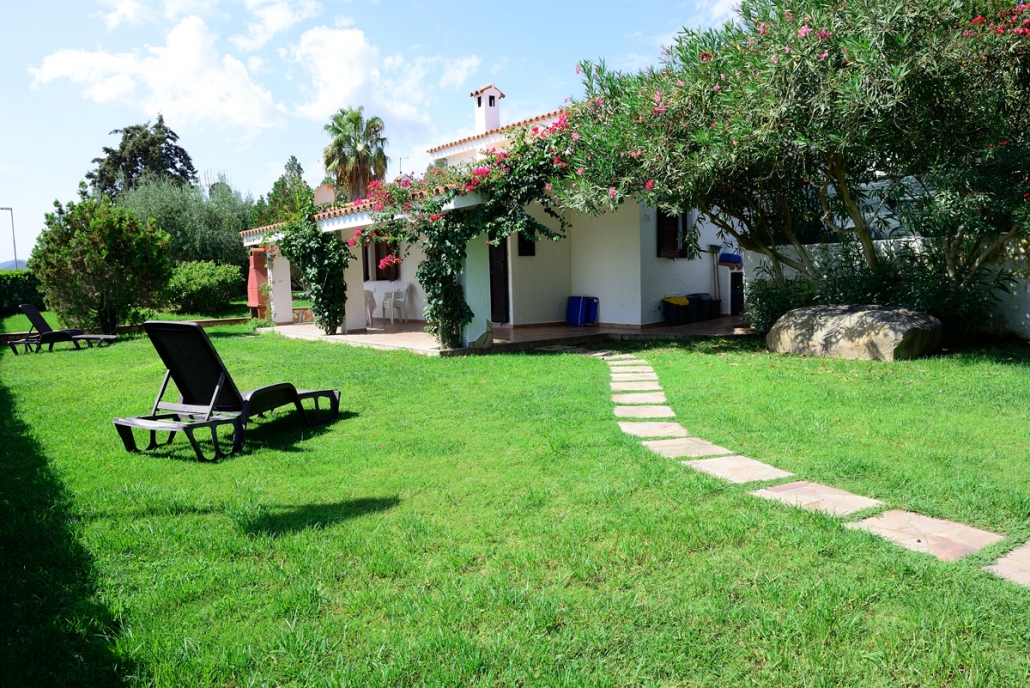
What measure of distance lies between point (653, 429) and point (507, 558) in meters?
2.70

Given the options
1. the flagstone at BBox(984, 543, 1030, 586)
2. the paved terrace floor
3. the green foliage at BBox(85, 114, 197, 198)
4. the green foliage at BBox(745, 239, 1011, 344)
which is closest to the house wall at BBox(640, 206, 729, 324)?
the paved terrace floor

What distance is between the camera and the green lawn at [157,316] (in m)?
17.4

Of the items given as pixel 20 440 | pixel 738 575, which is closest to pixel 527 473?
pixel 738 575

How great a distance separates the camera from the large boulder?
877 centimetres

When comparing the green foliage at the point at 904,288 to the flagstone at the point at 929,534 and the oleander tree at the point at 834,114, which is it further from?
the flagstone at the point at 929,534

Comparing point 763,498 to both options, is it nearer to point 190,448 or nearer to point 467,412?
point 467,412

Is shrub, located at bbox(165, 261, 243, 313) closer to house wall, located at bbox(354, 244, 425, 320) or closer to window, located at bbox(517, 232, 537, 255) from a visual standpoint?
house wall, located at bbox(354, 244, 425, 320)

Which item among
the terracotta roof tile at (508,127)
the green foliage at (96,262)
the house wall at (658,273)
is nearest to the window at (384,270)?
the terracotta roof tile at (508,127)

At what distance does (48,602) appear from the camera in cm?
273

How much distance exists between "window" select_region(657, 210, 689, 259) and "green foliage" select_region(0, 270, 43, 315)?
66.6ft

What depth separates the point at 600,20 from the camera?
13.2m

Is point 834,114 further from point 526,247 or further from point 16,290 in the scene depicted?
point 16,290

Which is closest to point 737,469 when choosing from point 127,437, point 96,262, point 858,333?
point 127,437

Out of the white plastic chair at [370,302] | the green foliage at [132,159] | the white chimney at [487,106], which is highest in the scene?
the green foliage at [132,159]
